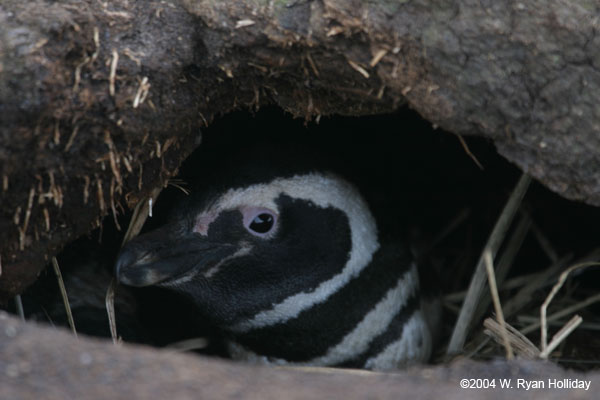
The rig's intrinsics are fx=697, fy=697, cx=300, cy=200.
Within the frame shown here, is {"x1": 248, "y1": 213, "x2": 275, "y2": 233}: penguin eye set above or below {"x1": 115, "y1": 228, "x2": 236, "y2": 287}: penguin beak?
above

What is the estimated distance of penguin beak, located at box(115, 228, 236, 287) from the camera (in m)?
2.03

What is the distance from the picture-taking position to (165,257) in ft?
6.85

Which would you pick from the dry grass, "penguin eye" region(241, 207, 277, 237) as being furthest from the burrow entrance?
"penguin eye" region(241, 207, 277, 237)

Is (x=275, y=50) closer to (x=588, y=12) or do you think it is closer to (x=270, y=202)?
(x=270, y=202)

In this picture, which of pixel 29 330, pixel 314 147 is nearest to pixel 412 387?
pixel 29 330

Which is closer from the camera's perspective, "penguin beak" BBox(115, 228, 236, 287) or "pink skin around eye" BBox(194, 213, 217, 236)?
"penguin beak" BBox(115, 228, 236, 287)

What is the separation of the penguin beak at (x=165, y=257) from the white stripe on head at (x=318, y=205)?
12 cm

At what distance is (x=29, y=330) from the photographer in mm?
1368

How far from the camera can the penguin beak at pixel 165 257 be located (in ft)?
6.64

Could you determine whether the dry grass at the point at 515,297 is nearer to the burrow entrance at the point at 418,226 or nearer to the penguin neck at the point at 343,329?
the burrow entrance at the point at 418,226

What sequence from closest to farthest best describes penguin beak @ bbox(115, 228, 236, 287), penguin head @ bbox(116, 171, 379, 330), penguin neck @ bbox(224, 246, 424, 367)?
1. penguin beak @ bbox(115, 228, 236, 287)
2. penguin head @ bbox(116, 171, 379, 330)
3. penguin neck @ bbox(224, 246, 424, 367)

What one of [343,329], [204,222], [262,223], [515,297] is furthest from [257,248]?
[515,297]

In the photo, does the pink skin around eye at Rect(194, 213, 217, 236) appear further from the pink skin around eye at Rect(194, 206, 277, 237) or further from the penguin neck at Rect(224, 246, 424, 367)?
the penguin neck at Rect(224, 246, 424, 367)

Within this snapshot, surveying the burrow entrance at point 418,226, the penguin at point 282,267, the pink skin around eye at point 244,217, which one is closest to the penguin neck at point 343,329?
the penguin at point 282,267
